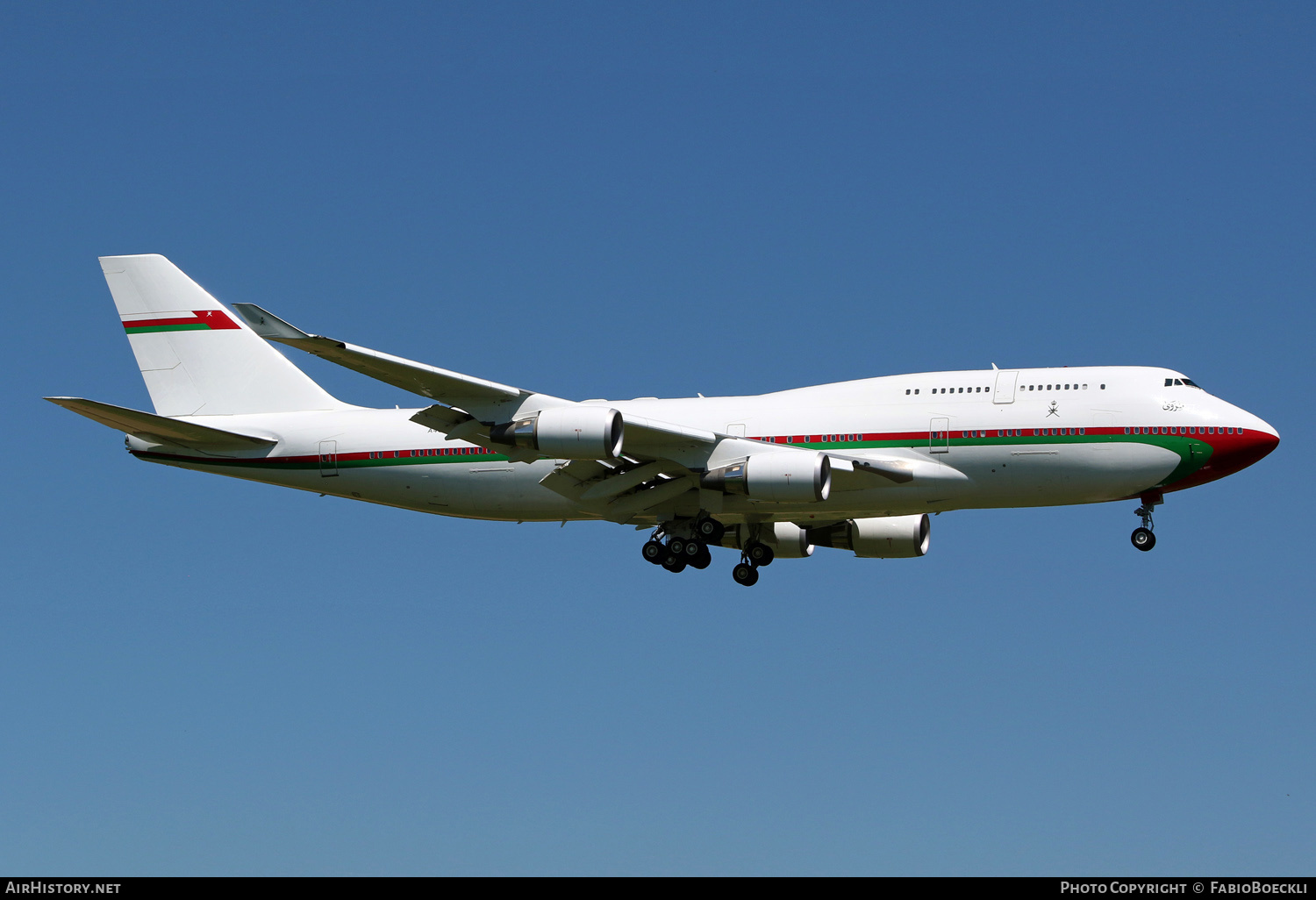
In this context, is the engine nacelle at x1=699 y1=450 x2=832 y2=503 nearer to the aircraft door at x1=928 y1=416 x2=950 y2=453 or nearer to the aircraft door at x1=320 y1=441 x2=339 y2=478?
the aircraft door at x1=928 y1=416 x2=950 y2=453

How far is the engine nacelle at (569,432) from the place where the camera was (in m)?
37.8

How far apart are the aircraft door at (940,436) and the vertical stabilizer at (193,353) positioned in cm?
1766

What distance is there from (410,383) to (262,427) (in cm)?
837

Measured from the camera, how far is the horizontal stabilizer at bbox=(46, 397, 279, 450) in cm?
4100

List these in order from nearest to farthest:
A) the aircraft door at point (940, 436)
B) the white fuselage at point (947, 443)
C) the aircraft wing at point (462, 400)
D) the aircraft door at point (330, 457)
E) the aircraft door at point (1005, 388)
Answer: the aircraft wing at point (462, 400) → the white fuselage at point (947, 443) → the aircraft door at point (940, 436) → the aircraft door at point (1005, 388) → the aircraft door at point (330, 457)

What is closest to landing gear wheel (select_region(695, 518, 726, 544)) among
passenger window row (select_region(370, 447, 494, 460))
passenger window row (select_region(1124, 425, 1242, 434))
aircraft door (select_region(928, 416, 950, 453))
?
passenger window row (select_region(370, 447, 494, 460))

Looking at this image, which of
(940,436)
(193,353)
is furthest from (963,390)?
(193,353)

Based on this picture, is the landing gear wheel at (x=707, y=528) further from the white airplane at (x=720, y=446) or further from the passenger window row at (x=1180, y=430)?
the passenger window row at (x=1180, y=430)

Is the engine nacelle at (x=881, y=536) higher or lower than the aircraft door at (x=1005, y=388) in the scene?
lower

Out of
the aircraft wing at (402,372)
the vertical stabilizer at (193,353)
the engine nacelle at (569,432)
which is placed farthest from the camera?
the vertical stabilizer at (193,353)

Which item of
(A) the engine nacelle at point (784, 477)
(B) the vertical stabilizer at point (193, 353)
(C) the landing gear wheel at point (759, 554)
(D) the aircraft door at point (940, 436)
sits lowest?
(C) the landing gear wheel at point (759, 554)

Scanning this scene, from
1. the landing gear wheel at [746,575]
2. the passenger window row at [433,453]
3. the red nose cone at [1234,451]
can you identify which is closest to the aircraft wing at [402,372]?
the passenger window row at [433,453]

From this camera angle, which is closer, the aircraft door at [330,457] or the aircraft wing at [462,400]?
the aircraft wing at [462,400]
